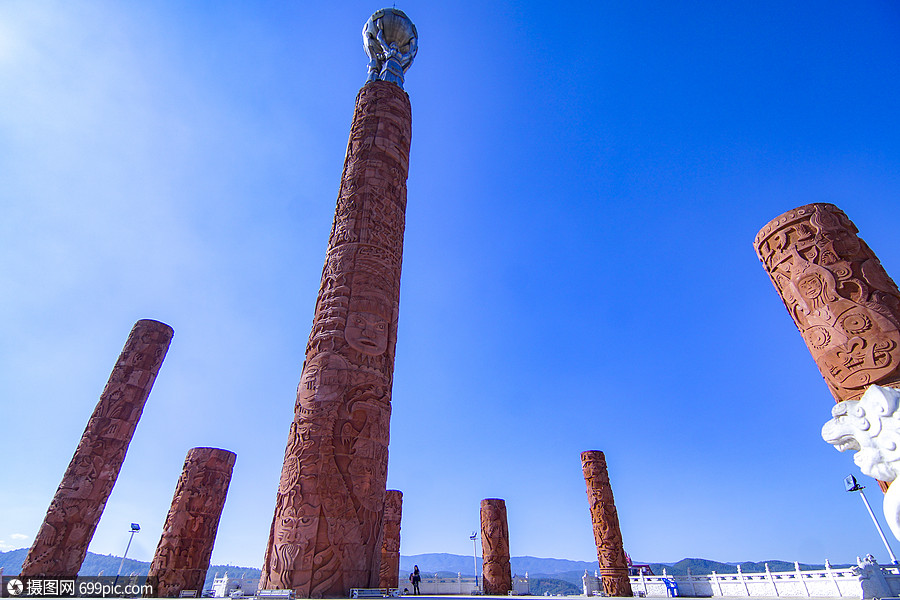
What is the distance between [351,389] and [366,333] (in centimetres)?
72

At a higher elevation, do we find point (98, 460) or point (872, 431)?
point (98, 460)

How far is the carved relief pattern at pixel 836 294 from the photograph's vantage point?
3.76 m

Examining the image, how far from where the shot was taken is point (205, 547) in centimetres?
1009

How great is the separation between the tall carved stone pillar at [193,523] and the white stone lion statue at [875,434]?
11.4 m

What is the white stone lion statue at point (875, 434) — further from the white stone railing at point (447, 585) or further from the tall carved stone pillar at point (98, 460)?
the white stone railing at point (447, 585)

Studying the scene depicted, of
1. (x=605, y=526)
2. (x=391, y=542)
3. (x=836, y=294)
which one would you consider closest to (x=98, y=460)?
(x=391, y=542)

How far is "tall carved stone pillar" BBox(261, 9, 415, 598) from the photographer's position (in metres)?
4.41

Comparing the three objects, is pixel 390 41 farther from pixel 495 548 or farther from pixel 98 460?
pixel 495 548

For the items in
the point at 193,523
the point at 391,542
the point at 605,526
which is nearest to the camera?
the point at 193,523

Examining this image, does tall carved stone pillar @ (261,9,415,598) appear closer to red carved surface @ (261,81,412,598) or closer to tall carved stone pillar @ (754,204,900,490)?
red carved surface @ (261,81,412,598)

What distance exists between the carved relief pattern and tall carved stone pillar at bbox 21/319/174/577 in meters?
12.6

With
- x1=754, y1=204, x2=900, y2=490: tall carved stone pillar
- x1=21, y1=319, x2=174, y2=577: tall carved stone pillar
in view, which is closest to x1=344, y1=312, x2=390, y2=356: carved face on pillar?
x1=754, y1=204, x2=900, y2=490: tall carved stone pillar

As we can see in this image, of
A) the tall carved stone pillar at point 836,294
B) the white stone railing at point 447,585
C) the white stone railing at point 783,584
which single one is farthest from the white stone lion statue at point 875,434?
the white stone railing at point 447,585

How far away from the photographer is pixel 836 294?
4.14 m
